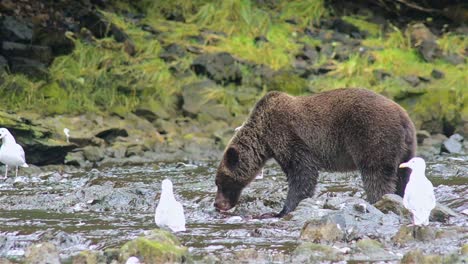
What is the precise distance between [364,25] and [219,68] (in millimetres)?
3960

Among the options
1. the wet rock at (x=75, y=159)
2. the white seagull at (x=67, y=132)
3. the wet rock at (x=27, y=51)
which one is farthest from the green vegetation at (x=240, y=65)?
the wet rock at (x=75, y=159)

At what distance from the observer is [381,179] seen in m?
10.8

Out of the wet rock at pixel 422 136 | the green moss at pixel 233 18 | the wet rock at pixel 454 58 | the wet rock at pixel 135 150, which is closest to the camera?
the wet rock at pixel 135 150

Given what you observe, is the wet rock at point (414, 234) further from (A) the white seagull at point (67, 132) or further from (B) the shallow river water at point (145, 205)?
(A) the white seagull at point (67, 132)

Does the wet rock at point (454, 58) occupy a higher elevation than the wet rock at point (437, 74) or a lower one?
higher

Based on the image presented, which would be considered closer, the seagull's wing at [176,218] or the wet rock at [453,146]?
the seagull's wing at [176,218]

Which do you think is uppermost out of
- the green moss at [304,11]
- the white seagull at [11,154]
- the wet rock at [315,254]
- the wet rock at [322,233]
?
the green moss at [304,11]

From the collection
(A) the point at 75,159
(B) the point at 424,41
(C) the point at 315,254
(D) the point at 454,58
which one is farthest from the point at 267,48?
(C) the point at 315,254

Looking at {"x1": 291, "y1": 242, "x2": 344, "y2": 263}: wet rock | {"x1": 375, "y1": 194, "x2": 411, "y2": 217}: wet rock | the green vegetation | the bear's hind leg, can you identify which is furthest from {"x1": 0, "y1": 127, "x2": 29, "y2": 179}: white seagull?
{"x1": 291, "y1": 242, "x2": 344, "y2": 263}: wet rock

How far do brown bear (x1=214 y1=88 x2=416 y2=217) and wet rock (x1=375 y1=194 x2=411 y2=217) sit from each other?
1.77 feet

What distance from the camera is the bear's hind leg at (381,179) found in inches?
425

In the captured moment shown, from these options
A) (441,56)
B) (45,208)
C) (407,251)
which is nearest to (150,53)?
(441,56)

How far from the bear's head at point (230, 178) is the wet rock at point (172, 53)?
7.97 metres

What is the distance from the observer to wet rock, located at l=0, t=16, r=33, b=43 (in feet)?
60.3
